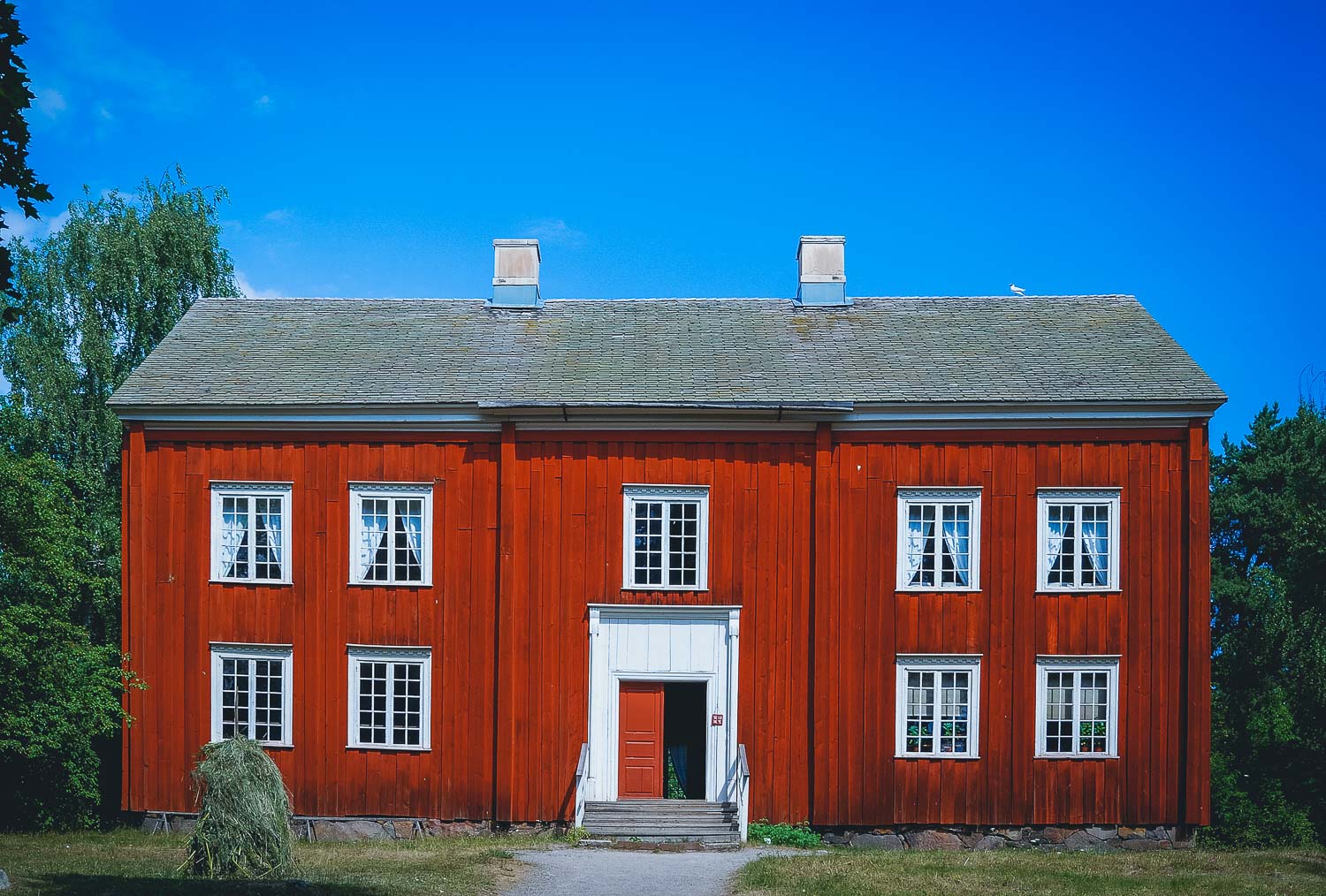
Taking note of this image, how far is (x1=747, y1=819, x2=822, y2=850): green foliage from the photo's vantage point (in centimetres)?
1905

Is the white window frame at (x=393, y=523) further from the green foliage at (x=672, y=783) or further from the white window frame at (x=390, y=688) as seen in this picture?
the green foliage at (x=672, y=783)

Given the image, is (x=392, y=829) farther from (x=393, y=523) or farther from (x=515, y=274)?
(x=515, y=274)

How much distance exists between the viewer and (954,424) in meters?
19.9

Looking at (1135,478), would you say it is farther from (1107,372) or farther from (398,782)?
(398,782)

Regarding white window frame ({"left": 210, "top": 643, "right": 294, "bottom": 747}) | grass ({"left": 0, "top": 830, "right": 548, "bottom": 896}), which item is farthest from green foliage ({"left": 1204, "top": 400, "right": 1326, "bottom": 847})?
white window frame ({"left": 210, "top": 643, "right": 294, "bottom": 747})

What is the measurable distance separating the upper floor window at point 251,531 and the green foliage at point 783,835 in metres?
9.32

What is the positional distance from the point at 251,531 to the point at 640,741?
26.0ft

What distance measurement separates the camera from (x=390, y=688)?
20.2 meters

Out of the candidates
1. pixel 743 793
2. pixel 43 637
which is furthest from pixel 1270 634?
pixel 43 637

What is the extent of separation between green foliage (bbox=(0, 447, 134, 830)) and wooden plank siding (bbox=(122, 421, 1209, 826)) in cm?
116

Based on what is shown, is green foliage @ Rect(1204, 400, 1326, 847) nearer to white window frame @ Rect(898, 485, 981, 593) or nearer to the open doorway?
white window frame @ Rect(898, 485, 981, 593)

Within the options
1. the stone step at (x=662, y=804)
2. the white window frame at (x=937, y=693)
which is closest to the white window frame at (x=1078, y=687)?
the white window frame at (x=937, y=693)

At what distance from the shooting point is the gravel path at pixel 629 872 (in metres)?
15.0

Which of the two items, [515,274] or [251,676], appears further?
[515,274]
